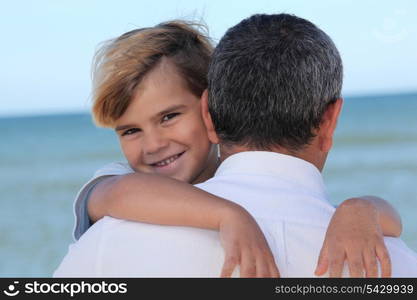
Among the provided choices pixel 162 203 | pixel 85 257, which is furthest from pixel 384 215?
pixel 85 257

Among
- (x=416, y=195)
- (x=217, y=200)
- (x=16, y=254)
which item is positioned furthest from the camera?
(x=416, y=195)

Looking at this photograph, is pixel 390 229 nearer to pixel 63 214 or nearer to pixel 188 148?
pixel 188 148

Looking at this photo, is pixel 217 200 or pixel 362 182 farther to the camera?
pixel 362 182

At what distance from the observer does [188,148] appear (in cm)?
327

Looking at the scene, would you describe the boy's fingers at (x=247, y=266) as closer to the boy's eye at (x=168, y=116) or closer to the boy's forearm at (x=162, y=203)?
the boy's forearm at (x=162, y=203)

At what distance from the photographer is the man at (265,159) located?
192 centimetres

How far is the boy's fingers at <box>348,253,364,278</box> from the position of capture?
1973mm

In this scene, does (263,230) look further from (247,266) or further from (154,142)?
(154,142)

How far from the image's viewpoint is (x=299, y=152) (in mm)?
2129

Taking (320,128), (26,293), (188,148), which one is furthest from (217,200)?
(188,148)

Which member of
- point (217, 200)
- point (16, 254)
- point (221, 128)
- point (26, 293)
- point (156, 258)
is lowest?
point (16, 254)

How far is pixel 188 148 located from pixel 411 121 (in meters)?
27.0

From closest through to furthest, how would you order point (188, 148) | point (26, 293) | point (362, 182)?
point (26, 293) < point (188, 148) < point (362, 182)

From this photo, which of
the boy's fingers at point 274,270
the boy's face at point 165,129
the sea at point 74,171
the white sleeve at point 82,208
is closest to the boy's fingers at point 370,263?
the boy's fingers at point 274,270
